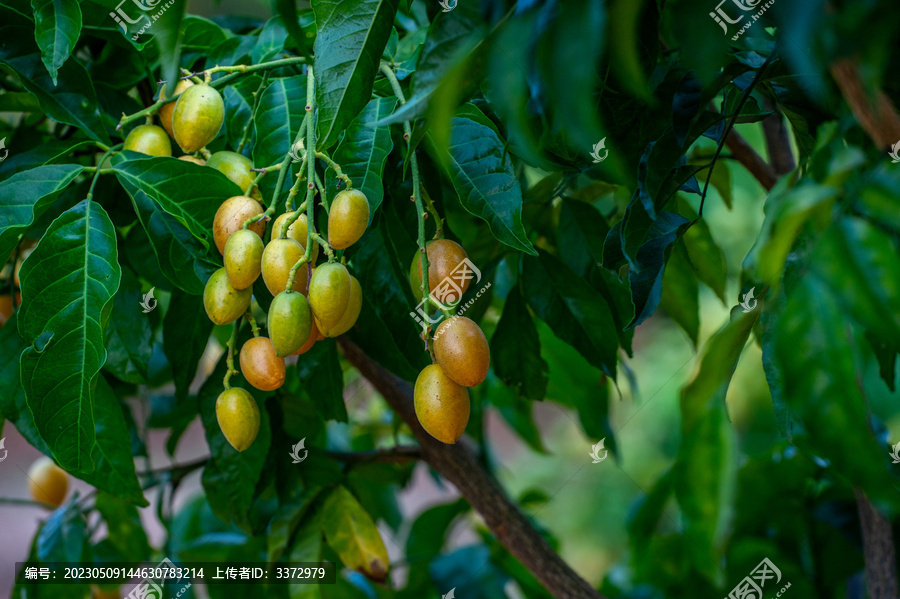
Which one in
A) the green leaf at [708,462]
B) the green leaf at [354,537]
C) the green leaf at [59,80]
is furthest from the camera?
the green leaf at [354,537]

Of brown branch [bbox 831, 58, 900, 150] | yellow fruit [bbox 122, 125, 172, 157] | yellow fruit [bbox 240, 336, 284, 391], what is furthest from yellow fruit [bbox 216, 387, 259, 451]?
brown branch [bbox 831, 58, 900, 150]

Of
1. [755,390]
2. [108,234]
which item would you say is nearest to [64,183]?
[108,234]

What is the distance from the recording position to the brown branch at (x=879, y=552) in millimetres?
527

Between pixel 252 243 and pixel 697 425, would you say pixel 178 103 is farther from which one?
pixel 697 425

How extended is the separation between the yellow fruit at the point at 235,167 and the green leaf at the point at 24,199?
2.8 inches

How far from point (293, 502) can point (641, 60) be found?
39 cm

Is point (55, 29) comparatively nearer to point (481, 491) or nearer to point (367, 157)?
point (367, 157)

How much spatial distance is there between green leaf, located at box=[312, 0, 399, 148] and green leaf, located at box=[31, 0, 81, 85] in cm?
15

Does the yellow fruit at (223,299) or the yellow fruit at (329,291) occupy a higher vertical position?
the yellow fruit at (329,291)

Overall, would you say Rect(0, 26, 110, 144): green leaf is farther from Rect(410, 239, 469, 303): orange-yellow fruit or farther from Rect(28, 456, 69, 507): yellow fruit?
Rect(28, 456, 69, 507): yellow fruit

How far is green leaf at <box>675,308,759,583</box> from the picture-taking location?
7.4 inches

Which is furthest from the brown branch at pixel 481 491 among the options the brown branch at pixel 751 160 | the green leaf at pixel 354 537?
the brown branch at pixel 751 160

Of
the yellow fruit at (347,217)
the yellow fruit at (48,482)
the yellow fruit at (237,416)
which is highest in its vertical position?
the yellow fruit at (347,217)

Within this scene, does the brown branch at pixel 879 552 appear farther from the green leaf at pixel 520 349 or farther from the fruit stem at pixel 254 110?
the fruit stem at pixel 254 110
